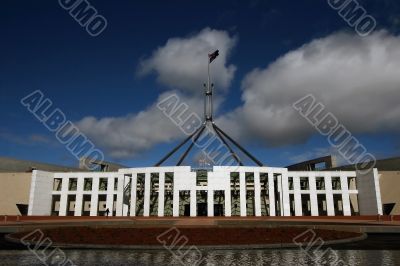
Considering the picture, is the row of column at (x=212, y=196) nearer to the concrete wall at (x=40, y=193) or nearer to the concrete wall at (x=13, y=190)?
the concrete wall at (x=40, y=193)

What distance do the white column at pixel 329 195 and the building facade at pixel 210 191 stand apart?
70mm

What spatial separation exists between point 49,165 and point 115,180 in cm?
2251

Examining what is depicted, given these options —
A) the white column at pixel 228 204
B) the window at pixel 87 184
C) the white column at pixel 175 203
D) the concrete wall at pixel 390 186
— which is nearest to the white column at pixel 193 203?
the white column at pixel 175 203

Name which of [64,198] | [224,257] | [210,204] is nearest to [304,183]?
[210,204]

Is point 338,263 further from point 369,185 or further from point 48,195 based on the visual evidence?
point 48,195

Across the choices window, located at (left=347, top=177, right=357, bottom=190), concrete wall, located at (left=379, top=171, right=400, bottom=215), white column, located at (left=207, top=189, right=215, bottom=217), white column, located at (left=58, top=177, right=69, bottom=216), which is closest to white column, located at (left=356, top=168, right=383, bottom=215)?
concrete wall, located at (left=379, top=171, right=400, bottom=215)

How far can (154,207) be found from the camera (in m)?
49.8

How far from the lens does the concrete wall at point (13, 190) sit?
51.3 metres

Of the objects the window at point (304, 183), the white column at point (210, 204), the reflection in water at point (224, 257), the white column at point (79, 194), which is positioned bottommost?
the reflection in water at point (224, 257)

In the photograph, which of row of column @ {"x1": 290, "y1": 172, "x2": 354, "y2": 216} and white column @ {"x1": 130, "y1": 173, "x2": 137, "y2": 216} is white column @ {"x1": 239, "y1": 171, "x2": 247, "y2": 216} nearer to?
row of column @ {"x1": 290, "y1": 172, "x2": 354, "y2": 216}

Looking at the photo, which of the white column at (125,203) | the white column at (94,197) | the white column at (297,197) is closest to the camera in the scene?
the white column at (297,197)

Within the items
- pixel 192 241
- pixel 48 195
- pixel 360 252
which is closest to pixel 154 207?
pixel 48 195

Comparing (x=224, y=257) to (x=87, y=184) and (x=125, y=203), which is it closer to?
(x=125, y=203)

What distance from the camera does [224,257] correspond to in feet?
36.9
